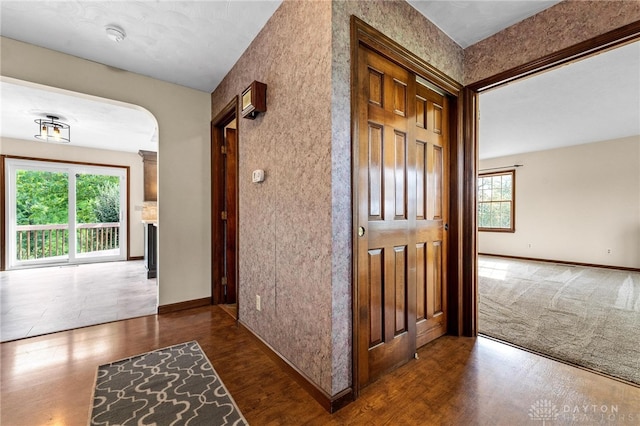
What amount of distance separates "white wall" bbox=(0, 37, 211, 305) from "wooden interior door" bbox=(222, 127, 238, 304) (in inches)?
8.2

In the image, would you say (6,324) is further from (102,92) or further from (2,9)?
(2,9)

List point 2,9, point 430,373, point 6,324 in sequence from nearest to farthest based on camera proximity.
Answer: point 430,373
point 2,9
point 6,324

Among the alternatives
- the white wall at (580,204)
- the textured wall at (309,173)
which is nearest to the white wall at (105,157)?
the textured wall at (309,173)

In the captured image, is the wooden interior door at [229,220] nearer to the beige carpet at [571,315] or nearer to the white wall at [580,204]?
the beige carpet at [571,315]

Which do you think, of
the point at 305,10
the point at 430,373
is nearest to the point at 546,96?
the point at 305,10

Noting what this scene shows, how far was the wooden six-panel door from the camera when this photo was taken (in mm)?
1698

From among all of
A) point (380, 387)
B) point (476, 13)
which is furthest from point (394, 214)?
point (476, 13)

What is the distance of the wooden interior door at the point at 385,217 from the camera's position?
66.6 inches

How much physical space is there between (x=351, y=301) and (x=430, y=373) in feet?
2.86

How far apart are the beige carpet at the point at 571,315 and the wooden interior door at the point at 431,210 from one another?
0.64 meters

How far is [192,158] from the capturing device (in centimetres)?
330

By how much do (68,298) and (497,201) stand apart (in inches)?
357

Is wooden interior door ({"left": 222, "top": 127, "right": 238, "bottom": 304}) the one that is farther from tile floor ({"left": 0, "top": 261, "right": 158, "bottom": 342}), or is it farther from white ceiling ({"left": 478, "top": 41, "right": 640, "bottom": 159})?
white ceiling ({"left": 478, "top": 41, "right": 640, "bottom": 159})

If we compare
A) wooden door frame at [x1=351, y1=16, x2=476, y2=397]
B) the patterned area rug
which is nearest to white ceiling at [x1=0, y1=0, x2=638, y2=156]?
wooden door frame at [x1=351, y1=16, x2=476, y2=397]
